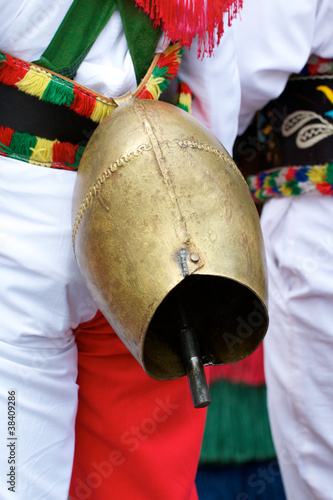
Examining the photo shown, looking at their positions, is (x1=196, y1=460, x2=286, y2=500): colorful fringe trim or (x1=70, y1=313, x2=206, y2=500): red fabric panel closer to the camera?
(x1=70, y1=313, x2=206, y2=500): red fabric panel

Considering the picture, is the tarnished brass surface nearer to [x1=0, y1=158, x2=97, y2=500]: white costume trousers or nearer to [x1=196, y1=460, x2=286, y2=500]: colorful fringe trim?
[x1=0, y1=158, x2=97, y2=500]: white costume trousers

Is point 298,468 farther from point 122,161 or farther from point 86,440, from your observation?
point 122,161

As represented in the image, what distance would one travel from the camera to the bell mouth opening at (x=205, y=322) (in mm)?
874

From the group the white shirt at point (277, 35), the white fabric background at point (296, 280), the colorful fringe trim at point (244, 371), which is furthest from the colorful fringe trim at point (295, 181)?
the colorful fringe trim at point (244, 371)

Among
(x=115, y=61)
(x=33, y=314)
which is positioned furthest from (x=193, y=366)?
(x=115, y=61)

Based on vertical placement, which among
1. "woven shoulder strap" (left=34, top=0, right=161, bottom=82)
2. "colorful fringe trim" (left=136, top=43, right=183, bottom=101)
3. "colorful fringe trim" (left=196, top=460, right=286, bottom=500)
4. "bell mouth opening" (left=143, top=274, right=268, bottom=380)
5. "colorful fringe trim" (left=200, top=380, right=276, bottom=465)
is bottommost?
"colorful fringe trim" (left=196, top=460, right=286, bottom=500)

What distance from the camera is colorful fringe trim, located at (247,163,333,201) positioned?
139cm

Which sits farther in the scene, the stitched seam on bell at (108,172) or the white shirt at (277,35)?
the white shirt at (277,35)

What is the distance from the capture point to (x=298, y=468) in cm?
146

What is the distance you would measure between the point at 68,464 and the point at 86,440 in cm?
11

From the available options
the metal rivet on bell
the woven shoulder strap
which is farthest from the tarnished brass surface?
the woven shoulder strap

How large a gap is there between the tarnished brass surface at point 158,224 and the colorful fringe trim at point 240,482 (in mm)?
999

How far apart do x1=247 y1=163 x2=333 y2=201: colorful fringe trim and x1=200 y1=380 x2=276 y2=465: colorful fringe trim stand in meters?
0.63

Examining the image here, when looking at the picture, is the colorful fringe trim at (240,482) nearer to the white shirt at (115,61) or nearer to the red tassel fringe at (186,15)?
the white shirt at (115,61)
